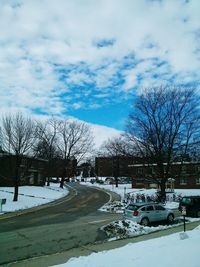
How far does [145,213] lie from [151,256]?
1253cm

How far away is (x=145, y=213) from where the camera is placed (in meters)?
23.8

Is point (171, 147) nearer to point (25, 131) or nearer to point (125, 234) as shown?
point (25, 131)

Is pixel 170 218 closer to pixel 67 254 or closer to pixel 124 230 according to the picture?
pixel 124 230

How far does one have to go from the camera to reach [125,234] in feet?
61.4

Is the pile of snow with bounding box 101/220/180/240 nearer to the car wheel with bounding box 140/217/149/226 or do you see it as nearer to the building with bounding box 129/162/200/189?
the car wheel with bounding box 140/217/149/226

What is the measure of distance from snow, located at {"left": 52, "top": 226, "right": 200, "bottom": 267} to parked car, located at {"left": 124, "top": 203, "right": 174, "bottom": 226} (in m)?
9.45

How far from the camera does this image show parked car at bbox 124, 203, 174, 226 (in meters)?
23.5

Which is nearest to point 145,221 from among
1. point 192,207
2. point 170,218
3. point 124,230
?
point 170,218

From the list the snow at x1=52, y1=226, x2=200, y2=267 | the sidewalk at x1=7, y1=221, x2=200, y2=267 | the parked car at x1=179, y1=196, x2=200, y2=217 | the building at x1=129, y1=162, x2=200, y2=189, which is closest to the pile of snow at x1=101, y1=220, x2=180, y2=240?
the sidewalk at x1=7, y1=221, x2=200, y2=267

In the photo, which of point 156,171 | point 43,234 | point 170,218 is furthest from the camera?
point 156,171

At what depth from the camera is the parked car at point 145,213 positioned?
2352 cm

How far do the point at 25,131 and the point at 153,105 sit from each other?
51.1 ft

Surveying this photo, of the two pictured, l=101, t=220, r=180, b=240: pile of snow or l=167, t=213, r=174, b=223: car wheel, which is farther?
l=167, t=213, r=174, b=223: car wheel

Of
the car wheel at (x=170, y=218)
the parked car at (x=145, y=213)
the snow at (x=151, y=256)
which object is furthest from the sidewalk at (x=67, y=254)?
the car wheel at (x=170, y=218)
